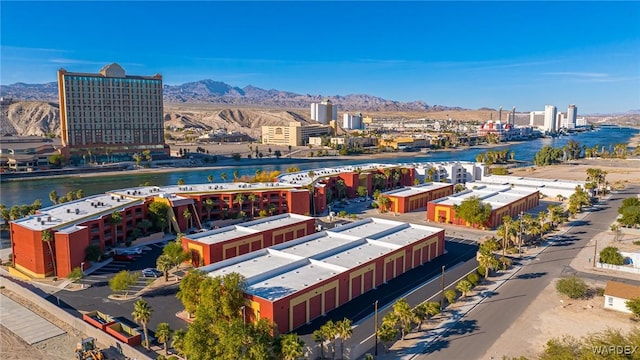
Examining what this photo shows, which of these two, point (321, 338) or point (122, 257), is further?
point (122, 257)

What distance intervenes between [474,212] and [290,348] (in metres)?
36.5

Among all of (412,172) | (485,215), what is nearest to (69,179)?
(412,172)

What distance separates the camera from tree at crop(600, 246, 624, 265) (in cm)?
3841

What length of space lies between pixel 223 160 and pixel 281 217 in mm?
95445

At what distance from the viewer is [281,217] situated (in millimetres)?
48125

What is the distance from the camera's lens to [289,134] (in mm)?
190250

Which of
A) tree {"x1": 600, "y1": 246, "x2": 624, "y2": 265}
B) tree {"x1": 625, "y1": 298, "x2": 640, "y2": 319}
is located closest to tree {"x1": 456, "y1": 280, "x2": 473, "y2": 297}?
tree {"x1": 625, "y1": 298, "x2": 640, "y2": 319}

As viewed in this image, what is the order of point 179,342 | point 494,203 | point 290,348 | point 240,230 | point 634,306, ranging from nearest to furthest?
point 290,348, point 179,342, point 634,306, point 240,230, point 494,203

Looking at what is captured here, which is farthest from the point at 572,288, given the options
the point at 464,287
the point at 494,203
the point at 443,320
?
the point at 494,203

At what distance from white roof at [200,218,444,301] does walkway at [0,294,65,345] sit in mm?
9696

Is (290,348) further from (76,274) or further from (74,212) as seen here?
(74,212)

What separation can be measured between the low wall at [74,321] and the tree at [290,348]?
7.77 metres

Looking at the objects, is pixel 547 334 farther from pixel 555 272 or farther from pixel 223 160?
pixel 223 160

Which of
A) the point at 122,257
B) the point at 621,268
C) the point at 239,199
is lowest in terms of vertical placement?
the point at 621,268
